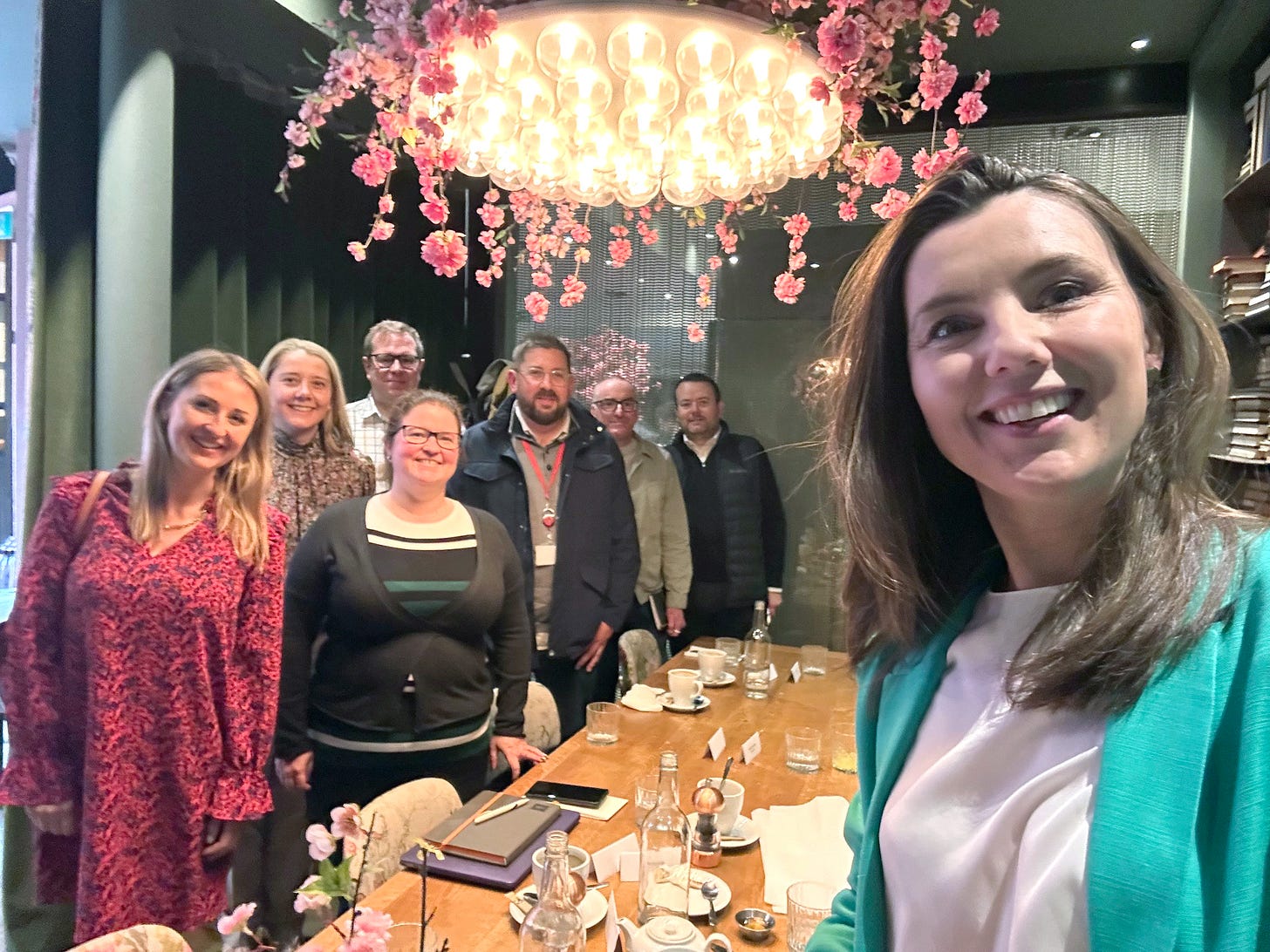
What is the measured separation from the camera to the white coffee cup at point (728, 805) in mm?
1629

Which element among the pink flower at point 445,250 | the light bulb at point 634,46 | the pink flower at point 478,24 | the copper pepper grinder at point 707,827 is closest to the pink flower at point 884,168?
the light bulb at point 634,46

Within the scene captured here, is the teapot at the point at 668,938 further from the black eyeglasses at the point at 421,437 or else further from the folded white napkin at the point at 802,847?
the black eyeglasses at the point at 421,437

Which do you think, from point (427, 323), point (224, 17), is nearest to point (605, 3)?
point (224, 17)

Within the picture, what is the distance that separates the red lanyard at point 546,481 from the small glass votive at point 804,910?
2.20 meters

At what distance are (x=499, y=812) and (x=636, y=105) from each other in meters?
1.80

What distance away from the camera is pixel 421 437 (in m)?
2.28

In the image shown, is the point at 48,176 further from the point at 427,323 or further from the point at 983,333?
the point at 983,333

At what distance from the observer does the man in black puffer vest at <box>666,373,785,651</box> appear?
4113 millimetres

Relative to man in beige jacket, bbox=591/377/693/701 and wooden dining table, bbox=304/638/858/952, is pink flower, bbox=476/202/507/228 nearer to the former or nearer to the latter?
man in beige jacket, bbox=591/377/693/701

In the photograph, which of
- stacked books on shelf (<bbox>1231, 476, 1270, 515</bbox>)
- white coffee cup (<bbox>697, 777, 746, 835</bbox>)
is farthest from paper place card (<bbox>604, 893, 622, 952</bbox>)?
stacked books on shelf (<bbox>1231, 476, 1270, 515</bbox>)

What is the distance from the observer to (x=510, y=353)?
4836 mm

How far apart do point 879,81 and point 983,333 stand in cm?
169

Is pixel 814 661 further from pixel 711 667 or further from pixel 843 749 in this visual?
pixel 843 749

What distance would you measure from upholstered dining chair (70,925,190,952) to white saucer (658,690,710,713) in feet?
4.87
